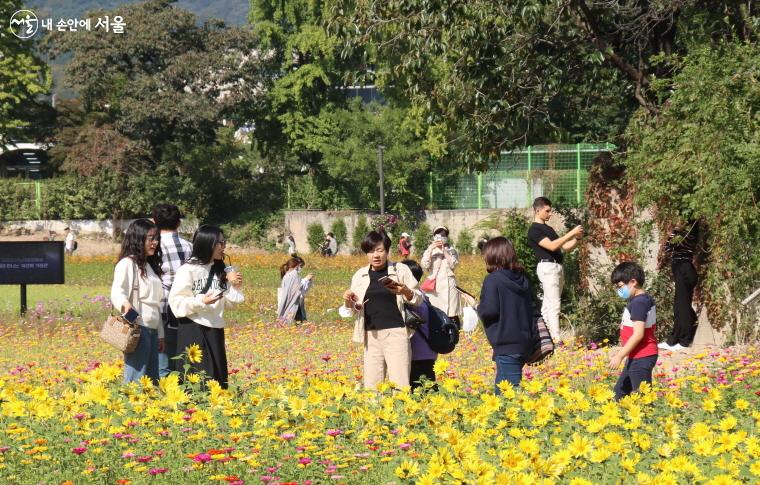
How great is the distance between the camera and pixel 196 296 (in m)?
9.01

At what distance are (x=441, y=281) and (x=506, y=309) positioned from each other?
6330 millimetres

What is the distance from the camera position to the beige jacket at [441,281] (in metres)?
15.3

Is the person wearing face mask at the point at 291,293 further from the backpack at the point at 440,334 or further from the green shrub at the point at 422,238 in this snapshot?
the green shrub at the point at 422,238

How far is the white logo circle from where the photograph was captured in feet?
160

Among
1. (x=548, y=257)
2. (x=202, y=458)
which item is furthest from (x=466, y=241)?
(x=202, y=458)

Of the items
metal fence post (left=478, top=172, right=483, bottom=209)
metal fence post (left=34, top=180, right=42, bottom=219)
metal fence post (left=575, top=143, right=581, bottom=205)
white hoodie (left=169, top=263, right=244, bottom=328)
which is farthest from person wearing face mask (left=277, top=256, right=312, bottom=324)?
metal fence post (left=34, top=180, right=42, bottom=219)

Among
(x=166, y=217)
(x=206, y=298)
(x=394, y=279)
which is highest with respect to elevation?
(x=166, y=217)

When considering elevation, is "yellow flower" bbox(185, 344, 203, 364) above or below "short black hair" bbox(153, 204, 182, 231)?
below

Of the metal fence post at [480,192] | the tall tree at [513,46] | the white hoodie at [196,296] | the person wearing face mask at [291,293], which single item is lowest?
the person wearing face mask at [291,293]

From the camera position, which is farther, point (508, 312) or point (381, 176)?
point (381, 176)

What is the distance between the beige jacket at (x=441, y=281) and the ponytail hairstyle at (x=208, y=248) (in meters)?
6.33

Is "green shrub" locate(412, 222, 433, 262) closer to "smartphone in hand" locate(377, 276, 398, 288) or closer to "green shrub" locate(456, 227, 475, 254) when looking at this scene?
"green shrub" locate(456, 227, 475, 254)

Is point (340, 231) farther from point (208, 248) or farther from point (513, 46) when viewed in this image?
point (208, 248)

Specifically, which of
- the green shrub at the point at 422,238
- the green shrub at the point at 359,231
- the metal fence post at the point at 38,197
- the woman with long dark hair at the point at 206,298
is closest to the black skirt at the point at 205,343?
the woman with long dark hair at the point at 206,298
